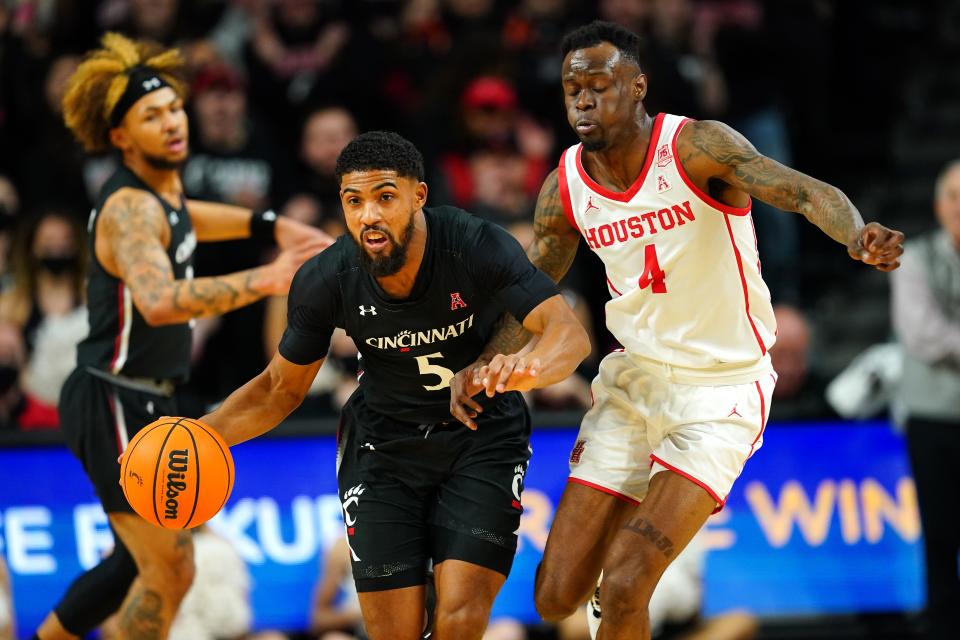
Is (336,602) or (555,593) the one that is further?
(336,602)

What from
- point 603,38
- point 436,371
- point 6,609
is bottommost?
point 6,609

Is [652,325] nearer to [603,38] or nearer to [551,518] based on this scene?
[603,38]

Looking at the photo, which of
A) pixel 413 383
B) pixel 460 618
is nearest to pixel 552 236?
pixel 413 383

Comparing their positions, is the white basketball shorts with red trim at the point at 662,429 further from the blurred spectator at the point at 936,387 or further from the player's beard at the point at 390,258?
the blurred spectator at the point at 936,387

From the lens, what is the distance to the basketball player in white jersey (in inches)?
210

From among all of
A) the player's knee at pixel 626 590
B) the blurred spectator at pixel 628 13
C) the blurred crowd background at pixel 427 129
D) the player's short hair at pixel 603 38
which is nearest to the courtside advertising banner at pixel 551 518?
the blurred crowd background at pixel 427 129

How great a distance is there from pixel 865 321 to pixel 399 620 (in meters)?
6.22

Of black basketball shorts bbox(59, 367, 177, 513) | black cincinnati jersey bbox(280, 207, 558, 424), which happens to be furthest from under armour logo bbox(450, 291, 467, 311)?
black basketball shorts bbox(59, 367, 177, 513)

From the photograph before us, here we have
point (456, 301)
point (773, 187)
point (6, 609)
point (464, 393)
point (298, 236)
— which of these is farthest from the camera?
point (6, 609)

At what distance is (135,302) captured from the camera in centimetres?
620

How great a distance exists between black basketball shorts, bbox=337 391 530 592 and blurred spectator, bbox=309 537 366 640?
2.34m

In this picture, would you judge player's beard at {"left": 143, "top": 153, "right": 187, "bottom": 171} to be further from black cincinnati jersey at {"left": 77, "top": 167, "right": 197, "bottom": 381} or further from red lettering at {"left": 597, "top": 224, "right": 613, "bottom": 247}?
red lettering at {"left": 597, "top": 224, "right": 613, "bottom": 247}

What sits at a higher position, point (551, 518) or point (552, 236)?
point (552, 236)

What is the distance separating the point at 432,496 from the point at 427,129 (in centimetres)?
480
